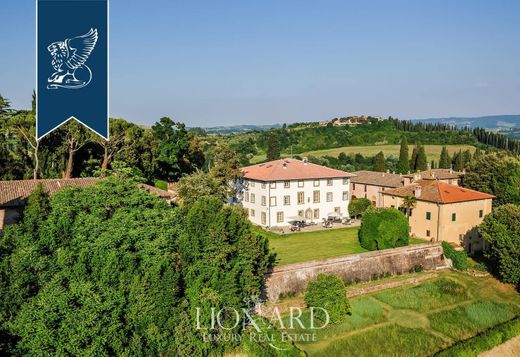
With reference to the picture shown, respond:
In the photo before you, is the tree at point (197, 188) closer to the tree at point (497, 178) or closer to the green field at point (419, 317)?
the green field at point (419, 317)

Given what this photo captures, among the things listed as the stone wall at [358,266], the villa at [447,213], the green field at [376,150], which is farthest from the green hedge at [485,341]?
the green field at [376,150]

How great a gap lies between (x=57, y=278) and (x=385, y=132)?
327ft

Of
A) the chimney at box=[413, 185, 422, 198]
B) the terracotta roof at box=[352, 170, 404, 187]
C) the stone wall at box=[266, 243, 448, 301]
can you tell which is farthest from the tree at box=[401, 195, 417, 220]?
the terracotta roof at box=[352, 170, 404, 187]

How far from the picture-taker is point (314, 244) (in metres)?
34.0

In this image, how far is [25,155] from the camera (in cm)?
3953

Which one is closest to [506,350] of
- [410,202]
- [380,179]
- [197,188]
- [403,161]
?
[410,202]

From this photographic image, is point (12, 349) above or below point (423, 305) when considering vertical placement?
above

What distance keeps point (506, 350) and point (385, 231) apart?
10977 millimetres

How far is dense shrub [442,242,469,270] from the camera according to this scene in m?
32.1

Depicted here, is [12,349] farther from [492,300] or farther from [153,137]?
[153,137]

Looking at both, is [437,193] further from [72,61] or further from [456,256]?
[72,61]

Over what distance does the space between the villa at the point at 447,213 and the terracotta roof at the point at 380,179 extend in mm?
8533

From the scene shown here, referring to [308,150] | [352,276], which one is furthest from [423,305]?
[308,150]

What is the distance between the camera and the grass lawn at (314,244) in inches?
1196
